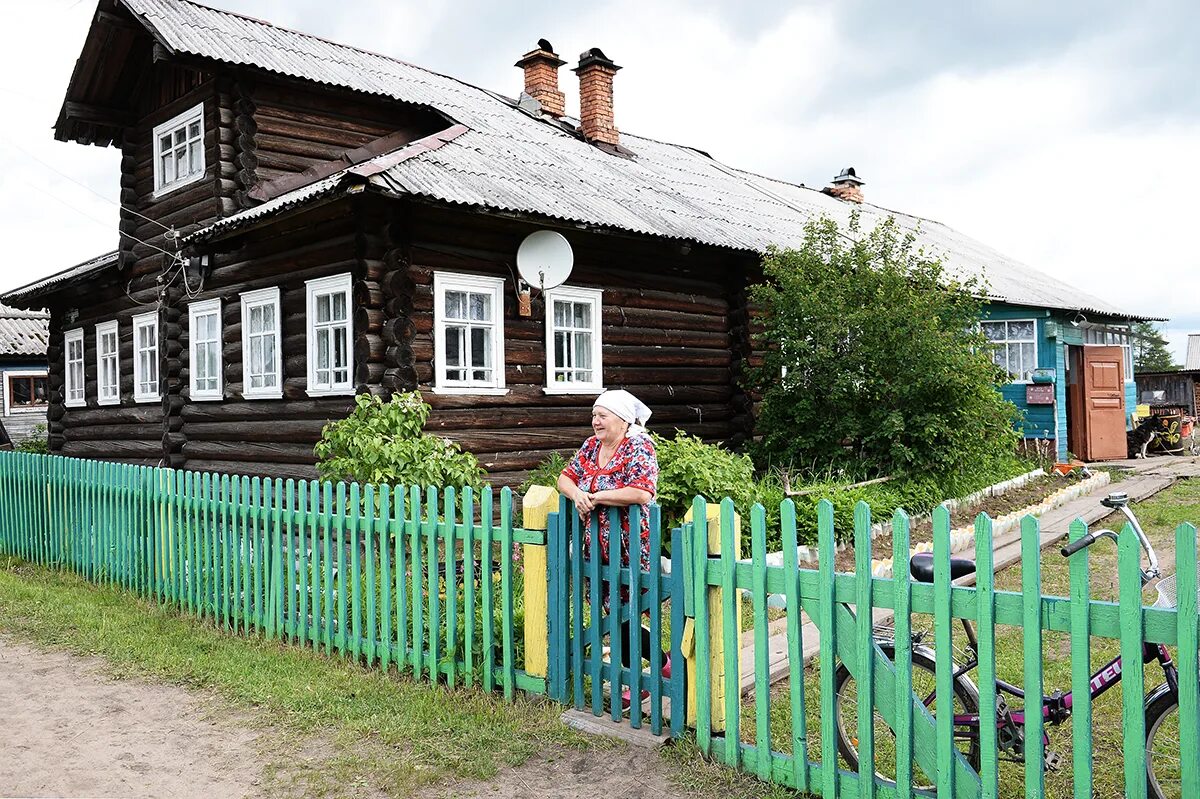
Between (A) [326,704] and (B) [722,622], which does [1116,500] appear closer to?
(B) [722,622]

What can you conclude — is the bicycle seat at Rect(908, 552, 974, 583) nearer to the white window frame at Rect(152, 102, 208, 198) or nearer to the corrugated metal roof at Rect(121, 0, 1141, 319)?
the corrugated metal roof at Rect(121, 0, 1141, 319)

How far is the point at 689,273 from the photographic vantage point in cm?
1334

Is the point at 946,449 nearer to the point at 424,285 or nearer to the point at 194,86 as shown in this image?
the point at 424,285

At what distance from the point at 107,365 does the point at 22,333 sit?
14945 millimetres

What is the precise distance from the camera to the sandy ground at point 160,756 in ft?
13.3

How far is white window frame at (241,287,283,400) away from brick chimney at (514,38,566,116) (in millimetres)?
7030

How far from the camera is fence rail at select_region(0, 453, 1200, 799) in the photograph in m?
3.11

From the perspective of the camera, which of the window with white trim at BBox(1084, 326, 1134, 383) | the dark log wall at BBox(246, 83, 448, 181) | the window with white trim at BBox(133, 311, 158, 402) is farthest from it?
the window with white trim at BBox(1084, 326, 1134, 383)

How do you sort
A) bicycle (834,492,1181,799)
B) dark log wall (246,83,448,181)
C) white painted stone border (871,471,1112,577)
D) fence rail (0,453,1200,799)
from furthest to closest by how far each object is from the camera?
dark log wall (246,83,448,181), white painted stone border (871,471,1112,577), bicycle (834,492,1181,799), fence rail (0,453,1200,799)

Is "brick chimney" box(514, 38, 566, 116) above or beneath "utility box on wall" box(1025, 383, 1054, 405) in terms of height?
above

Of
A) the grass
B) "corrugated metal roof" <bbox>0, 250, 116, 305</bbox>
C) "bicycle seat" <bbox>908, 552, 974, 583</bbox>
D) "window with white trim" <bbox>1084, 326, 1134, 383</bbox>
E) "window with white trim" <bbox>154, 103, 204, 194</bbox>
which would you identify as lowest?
the grass

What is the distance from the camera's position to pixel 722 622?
4105 mm

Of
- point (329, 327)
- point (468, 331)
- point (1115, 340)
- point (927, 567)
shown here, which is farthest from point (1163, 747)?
point (1115, 340)

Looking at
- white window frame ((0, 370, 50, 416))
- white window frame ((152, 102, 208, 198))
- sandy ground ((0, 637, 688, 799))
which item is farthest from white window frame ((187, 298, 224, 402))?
white window frame ((0, 370, 50, 416))
